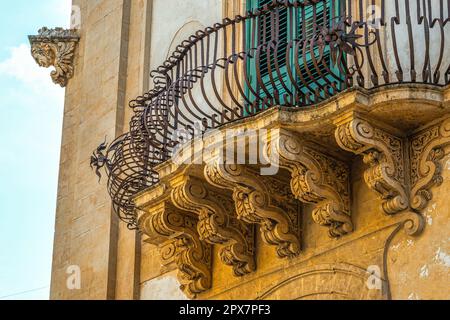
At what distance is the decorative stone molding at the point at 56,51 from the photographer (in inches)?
582

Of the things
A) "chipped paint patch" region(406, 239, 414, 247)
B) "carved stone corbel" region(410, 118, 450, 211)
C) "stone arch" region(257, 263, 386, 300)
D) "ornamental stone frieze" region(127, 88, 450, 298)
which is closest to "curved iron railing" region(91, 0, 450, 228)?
"ornamental stone frieze" region(127, 88, 450, 298)

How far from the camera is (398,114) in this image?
35.1 ft

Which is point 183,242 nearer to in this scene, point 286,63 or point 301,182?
point 301,182

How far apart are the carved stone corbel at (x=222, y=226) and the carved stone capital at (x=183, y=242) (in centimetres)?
22

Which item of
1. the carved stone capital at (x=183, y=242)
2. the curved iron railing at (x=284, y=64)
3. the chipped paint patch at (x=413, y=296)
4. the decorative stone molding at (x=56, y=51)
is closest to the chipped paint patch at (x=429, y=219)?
the chipped paint patch at (x=413, y=296)

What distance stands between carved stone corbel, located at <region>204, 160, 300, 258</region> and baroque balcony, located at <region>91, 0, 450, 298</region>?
11mm

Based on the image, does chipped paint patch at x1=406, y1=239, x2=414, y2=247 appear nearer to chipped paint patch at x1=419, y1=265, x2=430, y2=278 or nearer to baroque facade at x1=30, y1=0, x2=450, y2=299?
baroque facade at x1=30, y1=0, x2=450, y2=299

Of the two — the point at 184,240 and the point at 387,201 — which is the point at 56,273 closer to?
the point at 184,240

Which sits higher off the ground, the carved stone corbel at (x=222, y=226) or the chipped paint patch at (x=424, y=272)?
the carved stone corbel at (x=222, y=226)

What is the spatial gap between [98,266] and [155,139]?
1889 mm

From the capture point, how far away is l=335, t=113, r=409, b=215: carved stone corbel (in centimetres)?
1066

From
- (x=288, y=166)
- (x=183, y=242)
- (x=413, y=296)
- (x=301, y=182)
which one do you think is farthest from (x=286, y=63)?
(x=183, y=242)

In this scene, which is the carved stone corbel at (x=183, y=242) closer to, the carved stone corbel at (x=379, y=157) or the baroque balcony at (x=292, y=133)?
the baroque balcony at (x=292, y=133)

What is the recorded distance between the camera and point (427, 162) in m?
10.8
